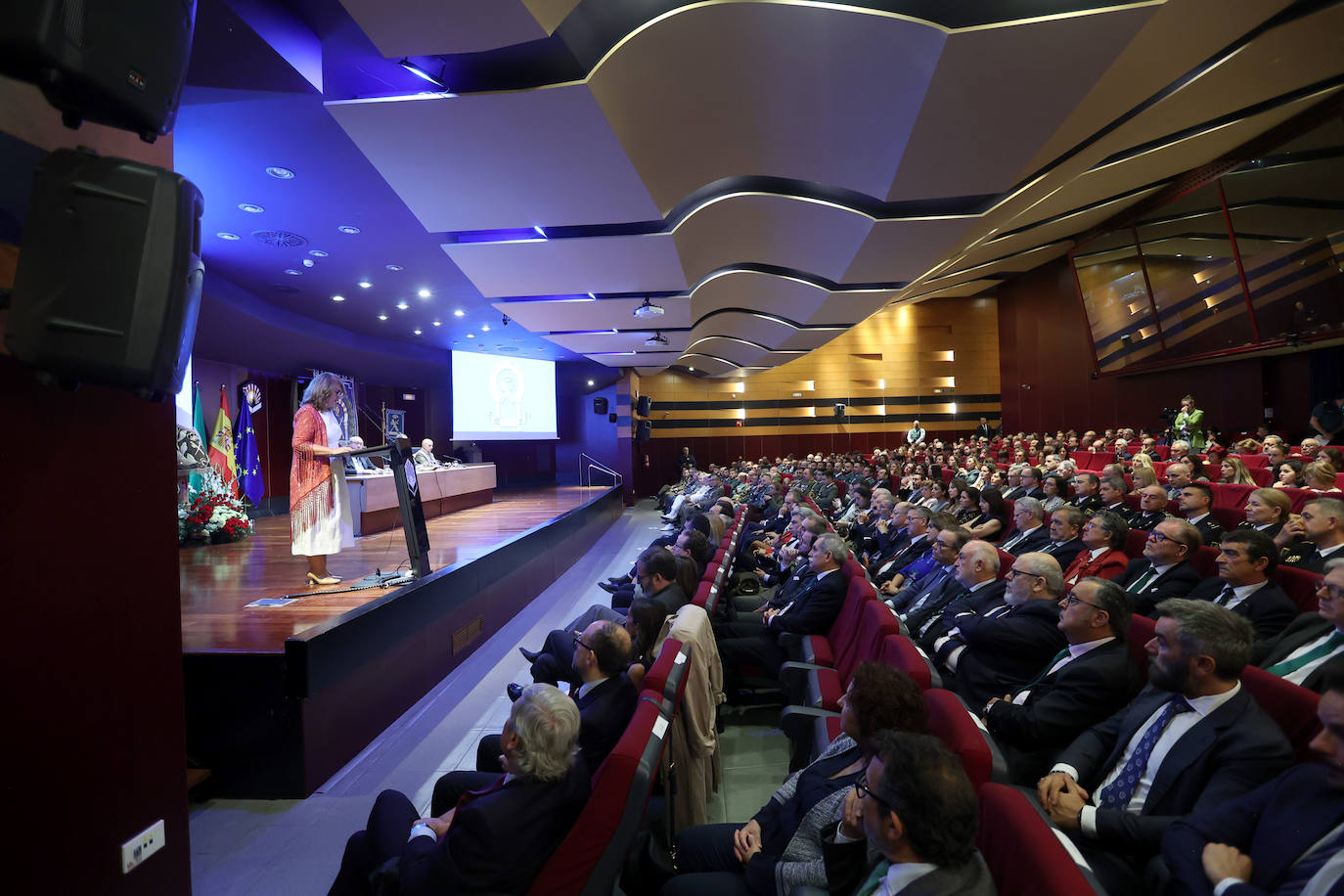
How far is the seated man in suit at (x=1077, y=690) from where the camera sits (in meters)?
2.03

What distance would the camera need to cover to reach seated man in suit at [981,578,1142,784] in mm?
2027

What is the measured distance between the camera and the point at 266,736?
2949 mm

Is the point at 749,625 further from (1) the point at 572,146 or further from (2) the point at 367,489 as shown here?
(2) the point at 367,489

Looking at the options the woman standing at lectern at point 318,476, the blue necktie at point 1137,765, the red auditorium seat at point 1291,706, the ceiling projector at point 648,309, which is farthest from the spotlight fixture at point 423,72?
the ceiling projector at point 648,309

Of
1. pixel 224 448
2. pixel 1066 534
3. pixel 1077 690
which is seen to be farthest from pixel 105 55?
pixel 224 448

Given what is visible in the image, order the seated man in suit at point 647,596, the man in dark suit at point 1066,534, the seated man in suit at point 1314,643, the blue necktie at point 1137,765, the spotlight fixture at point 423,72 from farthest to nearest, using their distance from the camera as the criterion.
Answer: the man in dark suit at point 1066,534
the seated man in suit at point 647,596
the spotlight fixture at point 423,72
the seated man in suit at point 1314,643
the blue necktie at point 1137,765

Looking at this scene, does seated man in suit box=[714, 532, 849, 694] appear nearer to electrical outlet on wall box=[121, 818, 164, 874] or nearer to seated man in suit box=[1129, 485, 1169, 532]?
seated man in suit box=[1129, 485, 1169, 532]

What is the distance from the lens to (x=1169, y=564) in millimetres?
2945

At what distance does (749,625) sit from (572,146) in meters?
3.18

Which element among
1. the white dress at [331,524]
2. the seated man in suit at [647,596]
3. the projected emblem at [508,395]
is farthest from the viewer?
the projected emblem at [508,395]

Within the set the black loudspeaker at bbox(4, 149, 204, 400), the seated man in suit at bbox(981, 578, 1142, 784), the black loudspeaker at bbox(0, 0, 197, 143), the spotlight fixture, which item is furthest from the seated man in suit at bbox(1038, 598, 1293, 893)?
the spotlight fixture

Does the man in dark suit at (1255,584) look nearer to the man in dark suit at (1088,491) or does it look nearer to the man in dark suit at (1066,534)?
the man in dark suit at (1066,534)

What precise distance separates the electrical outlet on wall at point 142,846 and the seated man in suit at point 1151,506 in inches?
190

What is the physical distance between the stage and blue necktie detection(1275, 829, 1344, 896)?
326 centimetres
